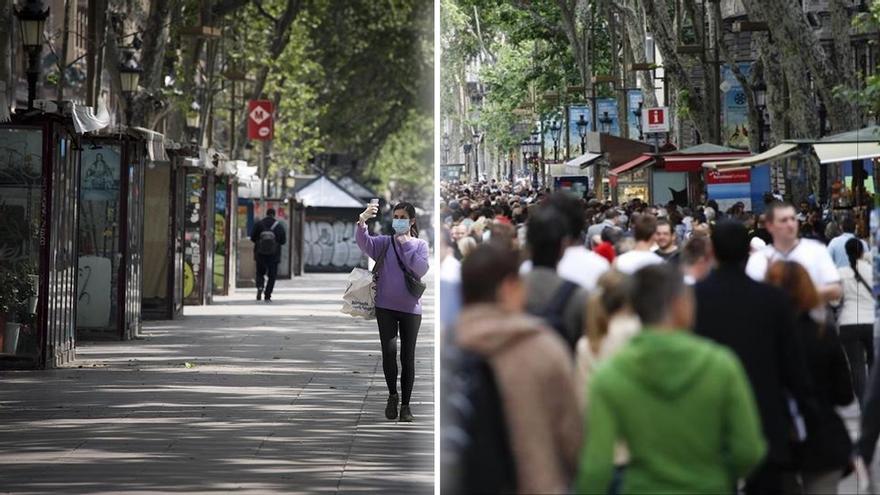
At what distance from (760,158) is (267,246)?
113 feet

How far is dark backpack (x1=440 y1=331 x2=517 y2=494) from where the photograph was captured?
14.2 feet

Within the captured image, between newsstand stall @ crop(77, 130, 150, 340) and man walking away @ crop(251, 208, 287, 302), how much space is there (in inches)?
496

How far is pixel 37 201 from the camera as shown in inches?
822

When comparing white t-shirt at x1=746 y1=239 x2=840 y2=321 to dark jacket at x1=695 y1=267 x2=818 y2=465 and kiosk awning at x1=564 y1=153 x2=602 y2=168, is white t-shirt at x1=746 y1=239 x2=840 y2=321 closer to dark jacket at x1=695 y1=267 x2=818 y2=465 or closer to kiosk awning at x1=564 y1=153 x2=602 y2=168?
dark jacket at x1=695 y1=267 x2=818 y2=465

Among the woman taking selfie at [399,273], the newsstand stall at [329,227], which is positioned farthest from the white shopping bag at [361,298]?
the newsstand stall at [329,227]

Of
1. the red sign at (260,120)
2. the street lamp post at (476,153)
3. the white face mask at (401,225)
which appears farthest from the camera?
the red sign at (260,120)

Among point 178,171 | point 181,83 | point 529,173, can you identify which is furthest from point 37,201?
point 181,83

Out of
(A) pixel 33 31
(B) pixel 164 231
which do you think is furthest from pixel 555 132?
(B) pixel 164 231

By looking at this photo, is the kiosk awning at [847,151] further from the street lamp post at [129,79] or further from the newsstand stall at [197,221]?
the newsstand stall at [197,221]

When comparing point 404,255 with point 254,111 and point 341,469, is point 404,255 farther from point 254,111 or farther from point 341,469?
point 254,111

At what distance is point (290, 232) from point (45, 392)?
36794 millimetres

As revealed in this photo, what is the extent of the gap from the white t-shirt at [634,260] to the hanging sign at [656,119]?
93 centimetres

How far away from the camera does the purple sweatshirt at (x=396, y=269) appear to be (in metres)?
15.1

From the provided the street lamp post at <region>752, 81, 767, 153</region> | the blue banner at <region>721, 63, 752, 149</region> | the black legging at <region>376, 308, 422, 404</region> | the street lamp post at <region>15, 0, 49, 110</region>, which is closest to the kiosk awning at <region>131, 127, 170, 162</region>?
the street lamp post at <region>15, 0, 49, 110</region>
